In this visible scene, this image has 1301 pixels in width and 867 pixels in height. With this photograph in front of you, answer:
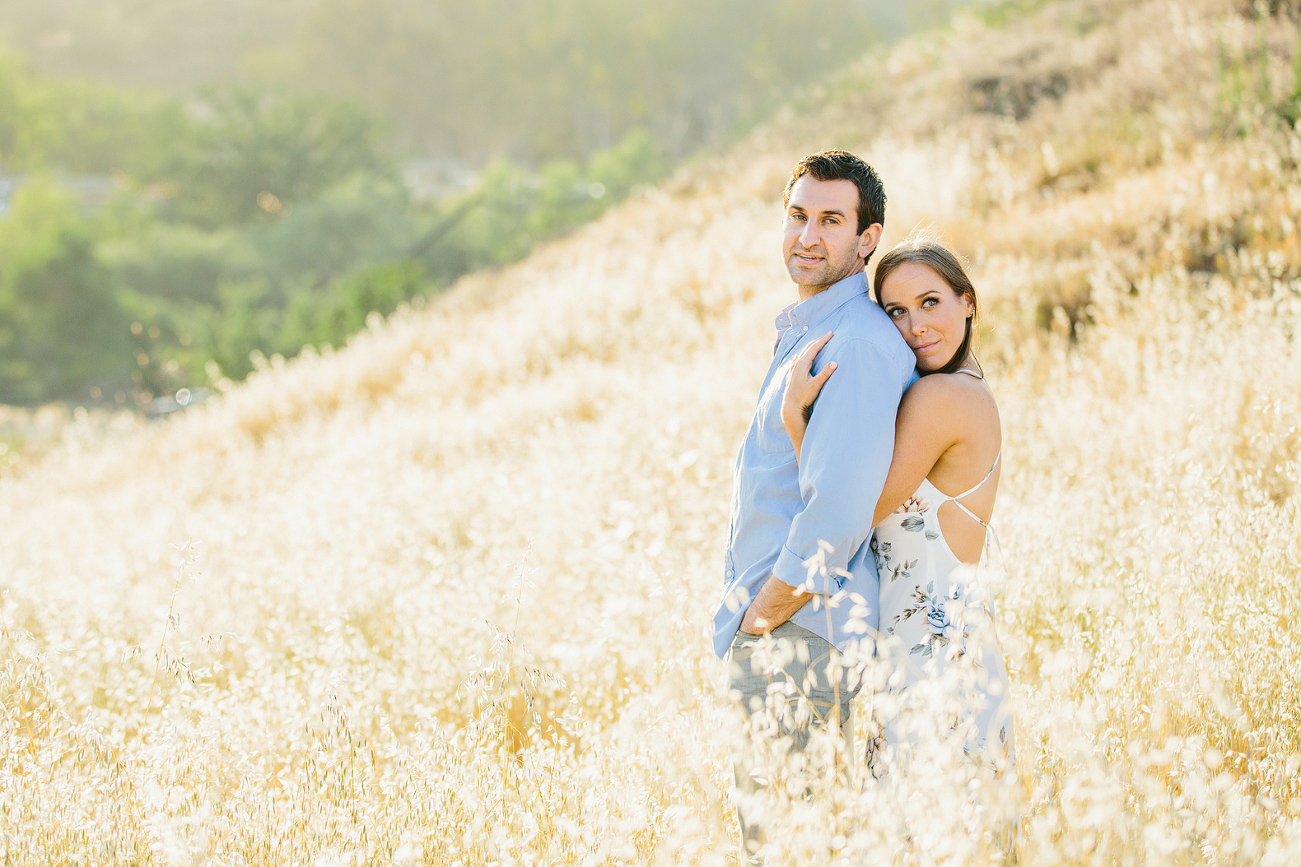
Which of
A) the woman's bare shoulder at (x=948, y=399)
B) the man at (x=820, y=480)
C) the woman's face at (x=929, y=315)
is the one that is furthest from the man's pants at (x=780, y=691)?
the woman's face at (x=929, y=315)

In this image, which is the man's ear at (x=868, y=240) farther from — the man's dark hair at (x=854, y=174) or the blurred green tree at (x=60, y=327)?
the blurred green tree at (x=60, y=327)

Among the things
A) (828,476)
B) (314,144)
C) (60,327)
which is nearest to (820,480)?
(828,476)

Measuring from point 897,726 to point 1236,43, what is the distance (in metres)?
9.07

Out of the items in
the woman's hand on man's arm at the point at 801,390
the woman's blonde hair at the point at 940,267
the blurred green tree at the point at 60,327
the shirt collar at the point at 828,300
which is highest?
the woman's blonde hair at the point at 940,267

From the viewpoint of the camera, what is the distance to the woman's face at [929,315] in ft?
7.07

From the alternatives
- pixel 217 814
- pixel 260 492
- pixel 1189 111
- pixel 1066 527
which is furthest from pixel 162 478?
pixel 1189 111

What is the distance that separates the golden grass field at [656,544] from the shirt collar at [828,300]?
743 mm

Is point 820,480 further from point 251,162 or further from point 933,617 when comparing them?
point 251,162

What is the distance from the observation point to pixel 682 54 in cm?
7000

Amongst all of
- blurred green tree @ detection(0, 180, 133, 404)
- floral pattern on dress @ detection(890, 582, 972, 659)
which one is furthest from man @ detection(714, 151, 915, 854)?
blurred green tree @ detection(0, 180, 133, 404)

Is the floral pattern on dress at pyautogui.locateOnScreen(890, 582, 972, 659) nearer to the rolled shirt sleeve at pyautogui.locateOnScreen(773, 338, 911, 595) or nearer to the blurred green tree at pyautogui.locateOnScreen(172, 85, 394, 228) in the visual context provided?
the rolled shirt sleeve at pyautogui.locateOnScreen(773, 338, 911, 595)

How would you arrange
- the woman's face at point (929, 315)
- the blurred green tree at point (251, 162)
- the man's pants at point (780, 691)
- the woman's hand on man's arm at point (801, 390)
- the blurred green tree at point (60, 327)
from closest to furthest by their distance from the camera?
the man's pants at point (780, 691) → the woman's hand on man's arm at point (801, 390) → the woman's face at point (929, 315) → the blurred green tree at point (60, 327) → the blurred green tree at point (251, 162)

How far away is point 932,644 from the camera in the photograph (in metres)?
2.01

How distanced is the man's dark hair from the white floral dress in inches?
27.3
